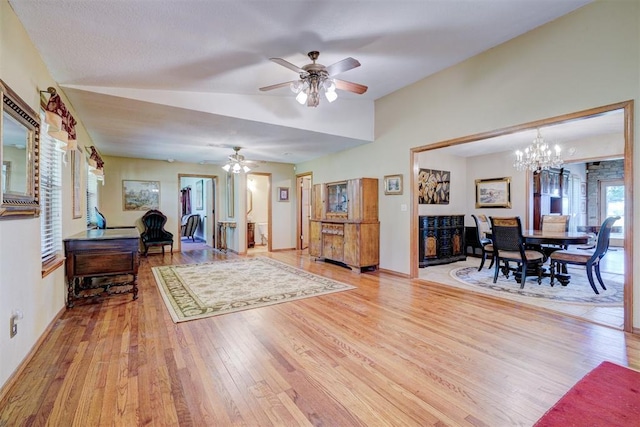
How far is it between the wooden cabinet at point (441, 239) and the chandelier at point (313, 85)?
3.47m

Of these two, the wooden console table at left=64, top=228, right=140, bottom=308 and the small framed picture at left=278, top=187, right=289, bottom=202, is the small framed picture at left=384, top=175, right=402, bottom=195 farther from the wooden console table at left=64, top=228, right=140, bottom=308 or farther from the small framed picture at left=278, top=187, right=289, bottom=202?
the wooden console table at left=64, top=228, right=140, bottom=308

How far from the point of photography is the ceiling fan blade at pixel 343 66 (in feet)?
8.43

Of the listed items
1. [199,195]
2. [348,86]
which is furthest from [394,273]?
[199,195]

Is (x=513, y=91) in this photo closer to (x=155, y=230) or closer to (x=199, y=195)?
(x=155, y=230)

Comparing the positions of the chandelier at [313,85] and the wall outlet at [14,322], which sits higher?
the chandelier at [313,85]

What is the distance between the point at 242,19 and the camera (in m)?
2.42

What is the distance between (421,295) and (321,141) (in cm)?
312

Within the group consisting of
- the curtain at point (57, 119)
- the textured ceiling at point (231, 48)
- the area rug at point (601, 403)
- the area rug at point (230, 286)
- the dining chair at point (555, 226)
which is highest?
the textured ceiling at point (231, 48)

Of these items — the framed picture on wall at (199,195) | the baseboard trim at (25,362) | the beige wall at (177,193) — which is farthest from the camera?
the framed picture on wall at (199,195)

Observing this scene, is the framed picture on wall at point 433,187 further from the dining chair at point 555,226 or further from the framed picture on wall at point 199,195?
the framed picture on wall at point 199,195

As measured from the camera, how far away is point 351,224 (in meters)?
5.32

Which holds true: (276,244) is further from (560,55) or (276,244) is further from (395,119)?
(560,55)

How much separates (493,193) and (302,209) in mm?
4782

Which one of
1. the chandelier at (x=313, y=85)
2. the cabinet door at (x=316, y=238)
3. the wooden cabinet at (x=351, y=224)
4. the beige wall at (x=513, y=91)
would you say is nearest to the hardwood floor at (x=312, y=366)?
the beige wall at (x=513, y=91)
